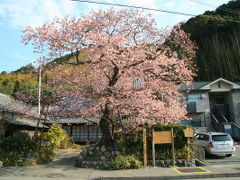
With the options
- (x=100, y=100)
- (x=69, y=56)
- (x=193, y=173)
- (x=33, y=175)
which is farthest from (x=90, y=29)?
(x=193, y=173)

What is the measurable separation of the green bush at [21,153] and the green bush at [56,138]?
424 centimetres

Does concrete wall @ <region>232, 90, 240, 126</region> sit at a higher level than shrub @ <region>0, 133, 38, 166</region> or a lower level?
higher

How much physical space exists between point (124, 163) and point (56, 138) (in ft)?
29.3

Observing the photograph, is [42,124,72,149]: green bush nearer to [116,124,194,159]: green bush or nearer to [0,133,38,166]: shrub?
[0,133,38,166]: shrub

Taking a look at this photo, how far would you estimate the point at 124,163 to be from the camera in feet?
34.3

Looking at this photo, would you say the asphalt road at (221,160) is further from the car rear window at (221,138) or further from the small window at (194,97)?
the small window at (194,97)

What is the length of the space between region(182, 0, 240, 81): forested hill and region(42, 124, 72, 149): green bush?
100ft

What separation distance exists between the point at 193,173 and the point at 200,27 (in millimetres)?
45017

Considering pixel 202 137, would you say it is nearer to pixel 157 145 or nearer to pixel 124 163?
pixel 157 145

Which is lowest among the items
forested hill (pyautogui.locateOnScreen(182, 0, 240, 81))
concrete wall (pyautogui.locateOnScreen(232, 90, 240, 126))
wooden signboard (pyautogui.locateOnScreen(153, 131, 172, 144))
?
wooden signboard (pyautogui.locateOnScreen(153, 131, 172, 144))

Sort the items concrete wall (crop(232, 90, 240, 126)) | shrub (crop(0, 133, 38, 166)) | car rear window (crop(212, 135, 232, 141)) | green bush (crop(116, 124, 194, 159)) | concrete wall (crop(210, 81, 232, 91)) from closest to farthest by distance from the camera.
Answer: shrub (crop(0, 133, 38, 166))
green bush (crop(116, 124, 194, 159))
car rear window (crop(212, 135, 232, 141))
concrete wall (crop(232, 90, 240, 126))
concrete wall (crop(210, 81, 232, 91))

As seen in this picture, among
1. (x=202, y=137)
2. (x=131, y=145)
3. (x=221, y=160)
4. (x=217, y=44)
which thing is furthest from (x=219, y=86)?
(x=217, y=44)

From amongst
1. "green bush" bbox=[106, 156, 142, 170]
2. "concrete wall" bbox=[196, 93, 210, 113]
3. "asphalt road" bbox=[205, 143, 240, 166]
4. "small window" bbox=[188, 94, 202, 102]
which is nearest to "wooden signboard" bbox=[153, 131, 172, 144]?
"green bush" bbox=[106, 156, 142, 170]

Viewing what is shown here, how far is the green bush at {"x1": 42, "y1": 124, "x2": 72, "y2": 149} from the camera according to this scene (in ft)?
57.0
